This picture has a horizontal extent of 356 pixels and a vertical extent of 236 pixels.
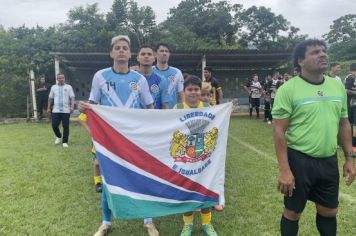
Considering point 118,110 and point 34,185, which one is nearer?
point 118,110

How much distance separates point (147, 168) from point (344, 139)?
6.22 ft

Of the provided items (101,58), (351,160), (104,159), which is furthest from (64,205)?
(101,58)

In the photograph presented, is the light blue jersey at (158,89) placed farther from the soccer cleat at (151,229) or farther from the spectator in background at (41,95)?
the spectator in background at (41,95)

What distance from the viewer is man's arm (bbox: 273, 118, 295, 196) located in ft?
10.6

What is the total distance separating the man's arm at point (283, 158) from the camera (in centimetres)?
322

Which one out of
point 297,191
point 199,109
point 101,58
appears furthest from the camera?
point 101,58

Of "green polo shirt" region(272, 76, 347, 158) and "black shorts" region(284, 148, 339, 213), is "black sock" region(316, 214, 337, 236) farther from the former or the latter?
"green polo shirt" region(272, 76, 347, 158)

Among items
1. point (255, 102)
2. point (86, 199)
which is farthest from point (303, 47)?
point (255, 102)

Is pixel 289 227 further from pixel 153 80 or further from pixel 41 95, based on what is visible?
pixel 41 95

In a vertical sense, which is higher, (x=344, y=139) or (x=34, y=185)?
(x=344, y=139)

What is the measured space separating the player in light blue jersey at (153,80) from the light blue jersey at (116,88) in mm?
810

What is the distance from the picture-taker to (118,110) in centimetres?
414

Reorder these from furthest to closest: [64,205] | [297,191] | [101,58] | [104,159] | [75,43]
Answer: [75,43] → [101,58] → [64,205] → [104,159] → [297,191]

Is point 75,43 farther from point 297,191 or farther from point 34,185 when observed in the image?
point 297,191
